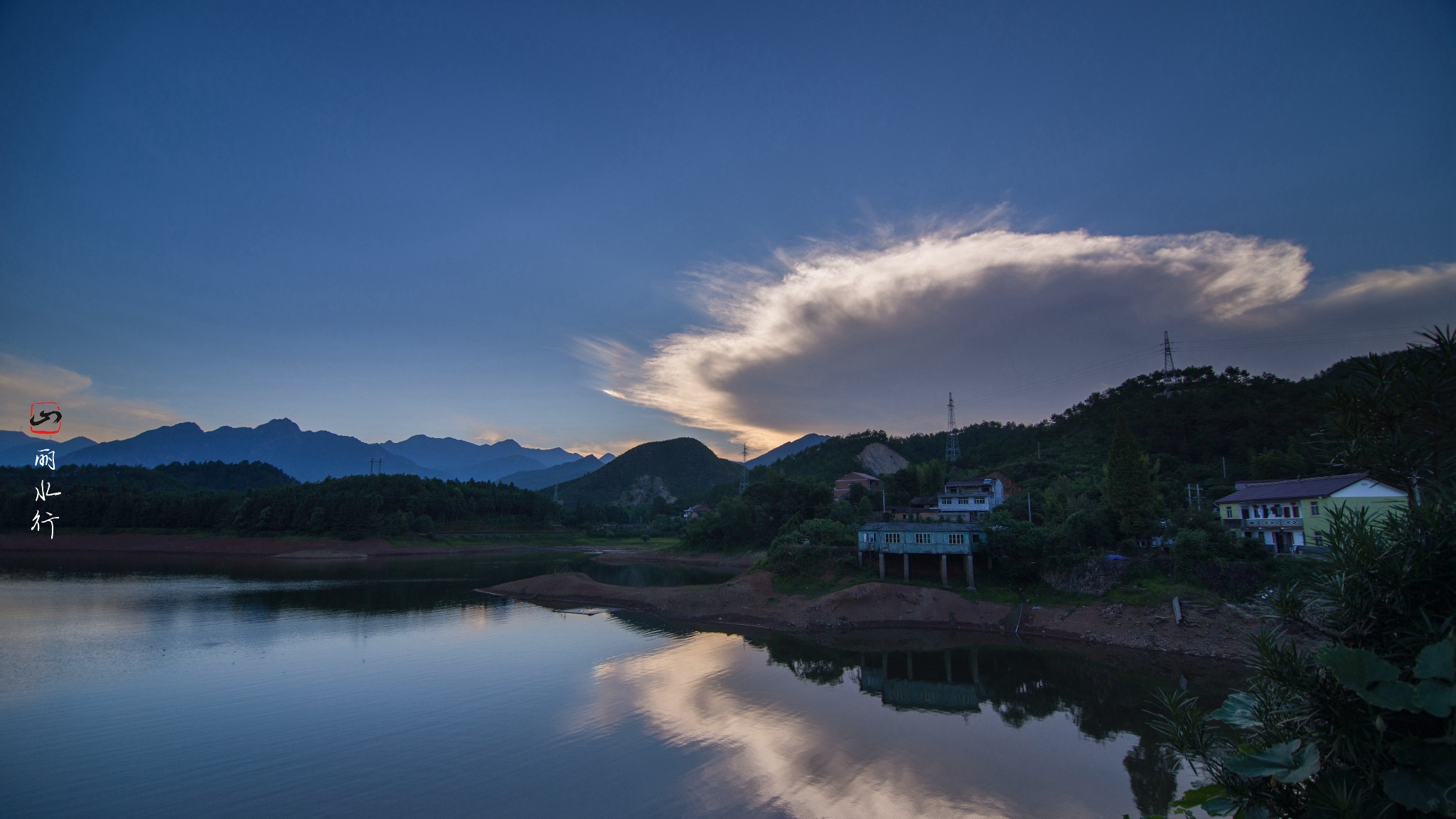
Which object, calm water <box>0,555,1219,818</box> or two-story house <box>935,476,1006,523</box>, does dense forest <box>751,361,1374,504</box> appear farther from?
calm water <box>0,555,1219,818</box>

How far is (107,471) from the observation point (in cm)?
12656

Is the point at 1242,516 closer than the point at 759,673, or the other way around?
the point at 759,673

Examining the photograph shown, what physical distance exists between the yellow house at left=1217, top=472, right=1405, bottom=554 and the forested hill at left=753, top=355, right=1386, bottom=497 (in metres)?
7.26

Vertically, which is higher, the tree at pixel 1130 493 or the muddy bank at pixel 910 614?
the tree at pixel 1130 493

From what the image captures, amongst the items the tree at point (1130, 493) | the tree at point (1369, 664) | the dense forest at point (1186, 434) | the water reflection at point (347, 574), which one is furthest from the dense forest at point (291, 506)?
the tree at point (1369, 664)

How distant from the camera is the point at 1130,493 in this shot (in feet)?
138

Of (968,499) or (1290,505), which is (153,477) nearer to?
(968,499)

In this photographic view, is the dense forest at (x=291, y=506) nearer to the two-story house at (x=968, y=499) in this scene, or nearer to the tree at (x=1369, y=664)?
the two-story house at (x=968, y=499)

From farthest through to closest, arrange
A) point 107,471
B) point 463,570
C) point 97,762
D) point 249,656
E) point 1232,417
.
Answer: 1. point 107,471
2. point 463,570
3. point 1232,417
4. point 249,656
5. point 97,762

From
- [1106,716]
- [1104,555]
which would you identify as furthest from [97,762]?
[1104,555]

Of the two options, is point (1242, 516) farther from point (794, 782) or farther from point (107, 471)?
point (107, 471)

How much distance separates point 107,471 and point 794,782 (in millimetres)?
166401

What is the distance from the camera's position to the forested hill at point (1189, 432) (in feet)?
190

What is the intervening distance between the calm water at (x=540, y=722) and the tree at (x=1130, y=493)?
43.9 ft
